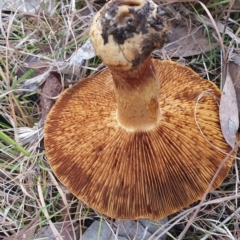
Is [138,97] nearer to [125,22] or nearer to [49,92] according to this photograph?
[125,22]

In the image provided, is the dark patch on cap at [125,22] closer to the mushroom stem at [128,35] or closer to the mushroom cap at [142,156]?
the mushroom stem at [128,35]

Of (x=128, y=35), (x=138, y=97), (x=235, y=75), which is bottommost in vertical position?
(x=235, y=75)

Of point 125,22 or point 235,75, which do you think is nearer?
point 125,22

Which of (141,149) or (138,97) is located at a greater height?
(138,97)

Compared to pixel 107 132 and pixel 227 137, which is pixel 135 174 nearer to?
pixel 107 132

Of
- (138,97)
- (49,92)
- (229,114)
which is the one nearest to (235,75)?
(229,114)

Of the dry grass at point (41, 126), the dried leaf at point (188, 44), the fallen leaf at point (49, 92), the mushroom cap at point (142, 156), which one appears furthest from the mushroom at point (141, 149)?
the dried leaf at point (188, 44)

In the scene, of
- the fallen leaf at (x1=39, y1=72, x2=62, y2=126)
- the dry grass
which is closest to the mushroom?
the dry grass

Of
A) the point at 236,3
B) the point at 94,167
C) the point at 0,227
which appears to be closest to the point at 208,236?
the point at 94,167
